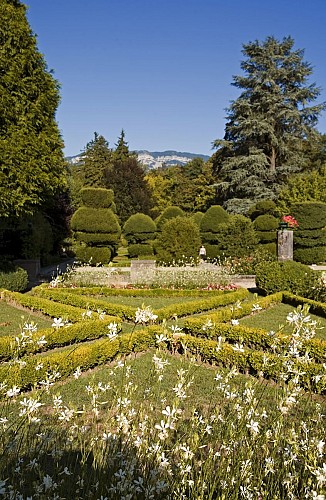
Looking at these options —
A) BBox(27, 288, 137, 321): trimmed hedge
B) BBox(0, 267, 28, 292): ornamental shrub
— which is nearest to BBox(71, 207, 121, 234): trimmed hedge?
BBox(0, 267, 28, 292): ornamental shrub

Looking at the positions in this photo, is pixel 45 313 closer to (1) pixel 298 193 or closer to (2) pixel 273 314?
(2) pixel 273 314

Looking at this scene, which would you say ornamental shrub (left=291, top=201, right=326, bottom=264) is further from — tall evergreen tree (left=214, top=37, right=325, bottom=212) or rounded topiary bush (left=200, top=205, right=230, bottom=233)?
tall evergreen tree (left=214, top=37, right=325, bottom=212)

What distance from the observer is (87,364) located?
5941 mm

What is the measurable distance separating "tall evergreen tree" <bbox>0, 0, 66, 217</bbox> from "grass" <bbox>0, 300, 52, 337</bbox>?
254 cm

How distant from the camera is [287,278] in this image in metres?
11.4

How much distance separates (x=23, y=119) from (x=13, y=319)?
5.17 meters

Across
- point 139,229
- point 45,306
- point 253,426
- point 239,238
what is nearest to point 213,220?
point 239,238

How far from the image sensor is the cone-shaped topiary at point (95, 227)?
1831cm

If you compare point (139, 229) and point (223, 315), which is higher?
point (139, 229)

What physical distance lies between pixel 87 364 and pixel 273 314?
207 inches

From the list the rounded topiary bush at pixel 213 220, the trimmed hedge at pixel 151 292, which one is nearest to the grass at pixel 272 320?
the trimmed hedge at pixel 151 292

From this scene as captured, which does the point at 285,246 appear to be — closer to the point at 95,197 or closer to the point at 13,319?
the point at 95,197

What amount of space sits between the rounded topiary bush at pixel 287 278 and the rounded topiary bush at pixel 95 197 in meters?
9.71

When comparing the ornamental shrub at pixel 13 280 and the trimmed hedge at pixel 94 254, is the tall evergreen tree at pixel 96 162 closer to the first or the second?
the trimmed hedge at pixel 94 254
